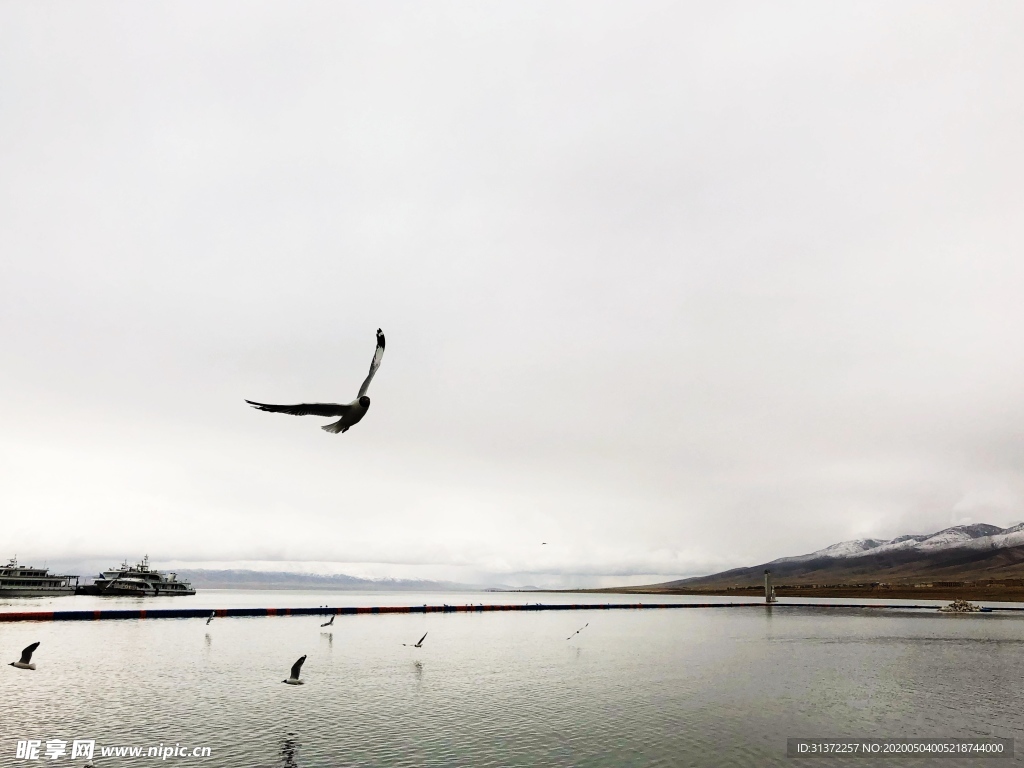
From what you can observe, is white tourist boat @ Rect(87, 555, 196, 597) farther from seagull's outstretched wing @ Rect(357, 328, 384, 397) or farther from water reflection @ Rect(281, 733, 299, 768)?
seagull's outstretched wing @ Rect(357, 328, 384, 397)

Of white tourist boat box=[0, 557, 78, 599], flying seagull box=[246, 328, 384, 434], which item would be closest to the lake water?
flying seagull box=[246, 328, 384, 434]

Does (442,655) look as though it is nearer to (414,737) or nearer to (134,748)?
(414,737)

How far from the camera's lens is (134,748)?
92.5ft

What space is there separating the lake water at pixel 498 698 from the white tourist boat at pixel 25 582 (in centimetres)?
10020

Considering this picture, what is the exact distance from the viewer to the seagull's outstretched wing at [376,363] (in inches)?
508

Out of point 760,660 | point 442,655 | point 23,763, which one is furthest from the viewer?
point 442,655

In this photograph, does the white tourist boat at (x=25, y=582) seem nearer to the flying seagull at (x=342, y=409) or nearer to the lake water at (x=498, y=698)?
the lake water at (x=498, y=698)

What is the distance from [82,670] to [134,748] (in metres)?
27.8

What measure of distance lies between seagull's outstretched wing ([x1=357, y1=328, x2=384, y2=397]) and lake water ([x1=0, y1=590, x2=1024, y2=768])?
69.1 ft

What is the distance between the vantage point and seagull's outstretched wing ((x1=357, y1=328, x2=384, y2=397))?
12.9 meters

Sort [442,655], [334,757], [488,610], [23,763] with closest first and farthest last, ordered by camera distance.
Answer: [23,763]
[334,757]
[442,655]
[488,610]

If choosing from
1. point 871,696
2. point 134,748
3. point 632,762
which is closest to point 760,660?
point 871,696

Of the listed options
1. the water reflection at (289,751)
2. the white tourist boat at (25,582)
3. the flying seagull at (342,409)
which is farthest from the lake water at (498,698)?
the white tourist boat at (25,582)

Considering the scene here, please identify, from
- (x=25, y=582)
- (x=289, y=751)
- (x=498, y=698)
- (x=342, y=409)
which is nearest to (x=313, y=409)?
(x=342, y=409)
